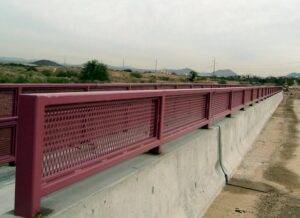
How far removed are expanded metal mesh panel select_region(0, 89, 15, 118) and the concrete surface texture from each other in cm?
243

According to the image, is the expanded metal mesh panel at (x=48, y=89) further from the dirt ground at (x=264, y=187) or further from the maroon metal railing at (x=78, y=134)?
the dirt ground at (x=264, y=187)

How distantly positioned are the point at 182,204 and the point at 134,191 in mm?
1657

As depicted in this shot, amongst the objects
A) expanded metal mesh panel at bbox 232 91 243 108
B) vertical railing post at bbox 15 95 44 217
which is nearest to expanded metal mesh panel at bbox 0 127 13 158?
vertical railing post at bbox 15 95 44 217

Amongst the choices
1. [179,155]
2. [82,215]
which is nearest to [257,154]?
[179,155]

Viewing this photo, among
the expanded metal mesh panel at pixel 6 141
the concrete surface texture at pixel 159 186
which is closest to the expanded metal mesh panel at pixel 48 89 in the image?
the expanded metal mesh panel at pixel 6 141

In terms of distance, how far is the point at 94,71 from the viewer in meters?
69.3

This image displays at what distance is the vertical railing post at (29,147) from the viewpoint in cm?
295

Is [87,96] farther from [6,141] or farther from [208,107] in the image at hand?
[208,107]

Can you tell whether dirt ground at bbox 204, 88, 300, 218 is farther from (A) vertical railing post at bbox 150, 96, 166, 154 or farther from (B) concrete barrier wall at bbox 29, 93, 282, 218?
(A) vertical railing post at bbox 150, 96, 166, 154

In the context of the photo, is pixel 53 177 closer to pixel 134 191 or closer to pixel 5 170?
pixel 134 191

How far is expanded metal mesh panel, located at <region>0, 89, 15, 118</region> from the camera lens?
251 inches

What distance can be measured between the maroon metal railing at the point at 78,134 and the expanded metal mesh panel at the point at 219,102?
10.2 ft

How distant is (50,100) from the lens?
3.06 metres

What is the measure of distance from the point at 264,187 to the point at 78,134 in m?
6.06
